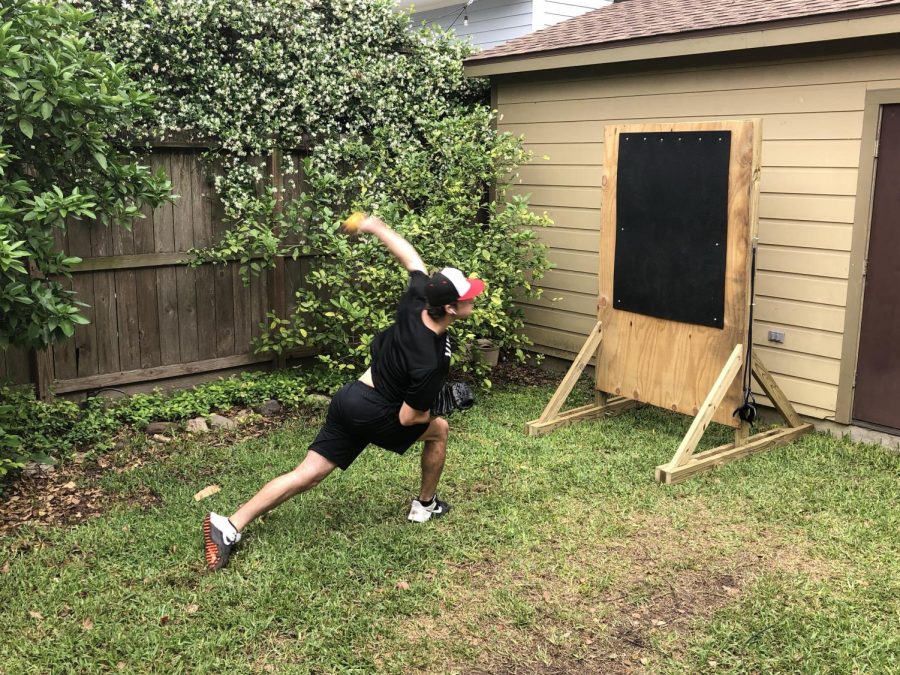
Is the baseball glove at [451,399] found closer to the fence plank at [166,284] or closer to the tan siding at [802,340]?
the tan siding at [802,340]

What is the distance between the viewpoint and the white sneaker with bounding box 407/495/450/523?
4930 mm

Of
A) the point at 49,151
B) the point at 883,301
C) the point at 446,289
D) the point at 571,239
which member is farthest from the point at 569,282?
the point at 49,151

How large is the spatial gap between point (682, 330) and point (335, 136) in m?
3.58

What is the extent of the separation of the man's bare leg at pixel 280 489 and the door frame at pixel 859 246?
158 inches

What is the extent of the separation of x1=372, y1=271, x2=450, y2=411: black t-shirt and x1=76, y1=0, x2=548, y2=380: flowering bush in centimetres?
227

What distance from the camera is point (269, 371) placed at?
7785 mm

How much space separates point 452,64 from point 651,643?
613cm

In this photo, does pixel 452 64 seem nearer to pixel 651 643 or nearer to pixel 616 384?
pixel 616 384

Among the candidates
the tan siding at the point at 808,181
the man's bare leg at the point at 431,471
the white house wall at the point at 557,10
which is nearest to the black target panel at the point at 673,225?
the tan siding at the point at 808,181

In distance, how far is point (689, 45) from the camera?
659cm

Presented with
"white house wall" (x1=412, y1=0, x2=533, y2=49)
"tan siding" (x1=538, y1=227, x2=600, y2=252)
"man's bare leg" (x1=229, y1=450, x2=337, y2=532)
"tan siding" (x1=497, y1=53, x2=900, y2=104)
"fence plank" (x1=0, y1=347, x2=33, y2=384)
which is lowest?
"man's bare leg" (x1=229, y1=450, x2=337, y2=532)

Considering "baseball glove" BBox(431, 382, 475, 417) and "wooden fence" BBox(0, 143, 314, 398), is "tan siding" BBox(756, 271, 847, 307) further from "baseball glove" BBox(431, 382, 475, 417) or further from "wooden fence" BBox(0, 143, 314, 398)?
"wooden fence" BBox(0, 143, 314, 398)

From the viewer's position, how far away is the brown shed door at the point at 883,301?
577 cm

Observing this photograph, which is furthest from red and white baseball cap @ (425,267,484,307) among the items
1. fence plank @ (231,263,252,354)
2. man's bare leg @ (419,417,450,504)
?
fence plank @ (231,263,252,354)
